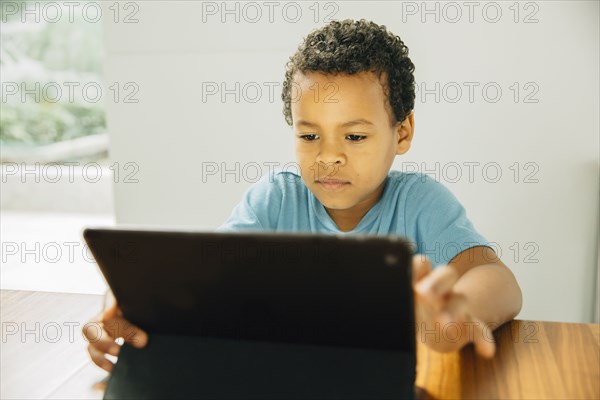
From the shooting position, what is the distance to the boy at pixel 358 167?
112 centimetres

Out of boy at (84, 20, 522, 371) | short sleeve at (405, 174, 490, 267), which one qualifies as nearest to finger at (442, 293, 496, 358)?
boy at (84, 20, 522, 371)

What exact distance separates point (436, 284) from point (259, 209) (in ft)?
2.35

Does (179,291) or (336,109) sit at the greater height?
(336,109)

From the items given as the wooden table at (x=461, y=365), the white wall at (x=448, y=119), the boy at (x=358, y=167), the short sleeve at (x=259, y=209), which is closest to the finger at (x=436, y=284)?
the wooden table at (x=461, y=365)

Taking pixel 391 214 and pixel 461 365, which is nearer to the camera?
pixel 461 365

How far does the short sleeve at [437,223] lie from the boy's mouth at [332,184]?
0.49ft

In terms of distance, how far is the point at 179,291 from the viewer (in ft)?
2.06

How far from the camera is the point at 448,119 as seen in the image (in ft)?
5.67

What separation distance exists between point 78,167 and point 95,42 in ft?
3.43

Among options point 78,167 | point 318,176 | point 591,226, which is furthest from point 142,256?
point 78,167

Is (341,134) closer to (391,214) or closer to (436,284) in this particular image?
(391,214)

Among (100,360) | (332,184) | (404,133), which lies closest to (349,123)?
(332,184)

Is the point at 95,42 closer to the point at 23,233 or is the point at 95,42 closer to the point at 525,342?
the point at 23,233

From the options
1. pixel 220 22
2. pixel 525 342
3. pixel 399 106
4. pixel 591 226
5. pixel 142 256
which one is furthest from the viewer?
pixel 220 22
